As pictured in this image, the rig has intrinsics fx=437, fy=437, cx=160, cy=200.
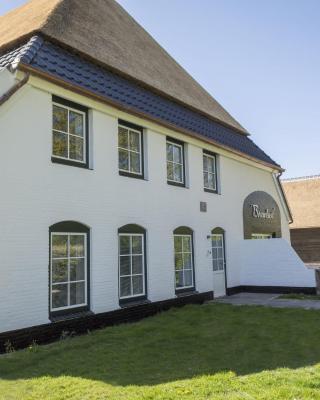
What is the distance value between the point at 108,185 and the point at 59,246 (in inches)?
A: 78.0

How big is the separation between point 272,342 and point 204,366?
1.94 metres

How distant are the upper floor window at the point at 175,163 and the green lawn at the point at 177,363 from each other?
4.35 metres

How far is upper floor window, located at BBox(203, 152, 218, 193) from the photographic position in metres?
14.1

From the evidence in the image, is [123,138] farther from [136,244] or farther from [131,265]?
[131,265]

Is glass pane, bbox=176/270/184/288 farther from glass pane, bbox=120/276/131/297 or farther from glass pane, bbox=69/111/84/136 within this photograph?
glass pane, bbox=69/111/84/136

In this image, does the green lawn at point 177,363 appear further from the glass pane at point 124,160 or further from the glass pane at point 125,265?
the glass pane at point 124,160

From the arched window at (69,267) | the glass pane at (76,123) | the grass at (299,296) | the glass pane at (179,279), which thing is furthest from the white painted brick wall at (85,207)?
the grass at (299,296)

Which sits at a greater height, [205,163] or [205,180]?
[205,163]

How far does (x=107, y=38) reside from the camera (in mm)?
12172

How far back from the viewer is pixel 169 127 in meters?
11.6

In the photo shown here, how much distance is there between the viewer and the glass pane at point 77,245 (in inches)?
348

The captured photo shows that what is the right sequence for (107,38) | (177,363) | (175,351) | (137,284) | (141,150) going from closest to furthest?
(177,363)
(175,351)
(137,284)
(141,150)
(107,38)

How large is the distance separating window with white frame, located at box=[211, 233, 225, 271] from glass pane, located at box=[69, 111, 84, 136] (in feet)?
20.8

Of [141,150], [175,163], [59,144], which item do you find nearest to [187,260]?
[175,163]
